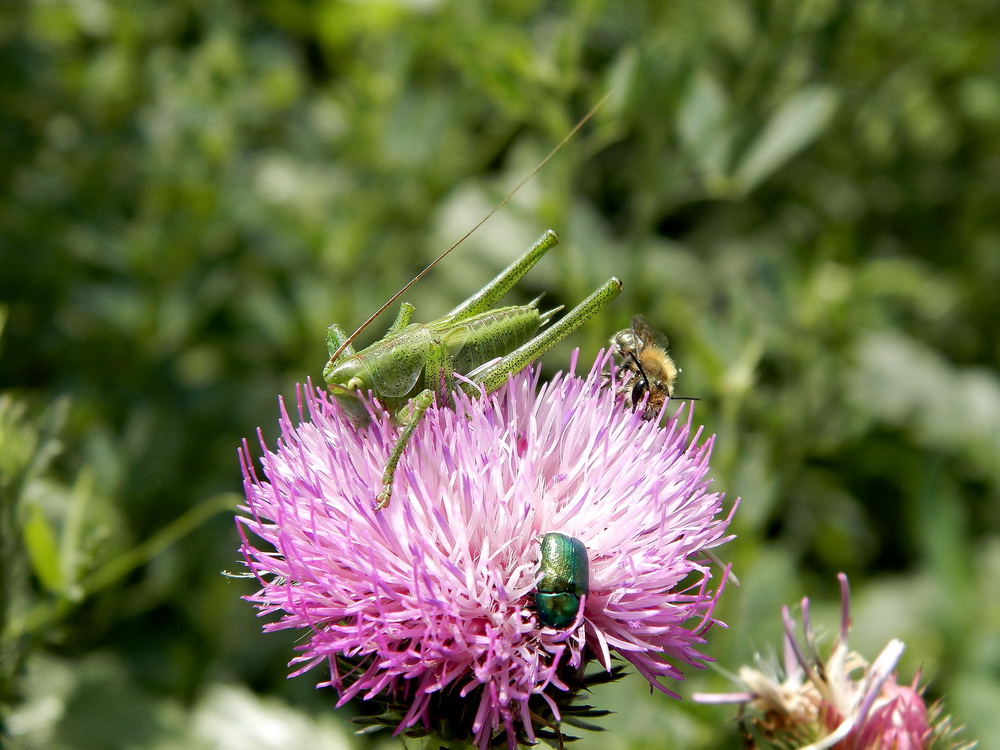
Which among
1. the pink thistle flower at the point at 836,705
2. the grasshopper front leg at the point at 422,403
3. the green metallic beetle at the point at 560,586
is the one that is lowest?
the pink thistle flower at the point at 836,705

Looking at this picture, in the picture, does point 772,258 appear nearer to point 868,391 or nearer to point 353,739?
point 868,391

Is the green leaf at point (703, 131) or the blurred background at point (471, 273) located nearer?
the blurred background at point (471, 273)

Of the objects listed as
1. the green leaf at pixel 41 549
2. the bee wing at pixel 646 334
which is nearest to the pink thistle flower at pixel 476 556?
the bee wing at pixel 646 334

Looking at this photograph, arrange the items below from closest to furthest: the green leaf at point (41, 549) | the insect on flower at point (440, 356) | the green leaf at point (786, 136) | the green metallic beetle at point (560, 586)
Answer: the green metallic beetle at point (560, 586) < the insect on flower at point (440, 356) < the green leaf at point (41, 549) < the green leaf at point (786, 136)

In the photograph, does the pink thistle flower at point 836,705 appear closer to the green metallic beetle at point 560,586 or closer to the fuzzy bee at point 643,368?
the green metallic beetle at point 560,586

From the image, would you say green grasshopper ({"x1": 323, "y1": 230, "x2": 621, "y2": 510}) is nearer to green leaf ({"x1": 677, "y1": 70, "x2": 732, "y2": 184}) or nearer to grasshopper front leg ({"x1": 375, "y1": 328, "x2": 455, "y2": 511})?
grasshopper front leg ({"x1": 375, "y1": 328, "x2": 455, "y2": 511})

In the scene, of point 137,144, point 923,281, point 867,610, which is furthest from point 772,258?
point 137,144
